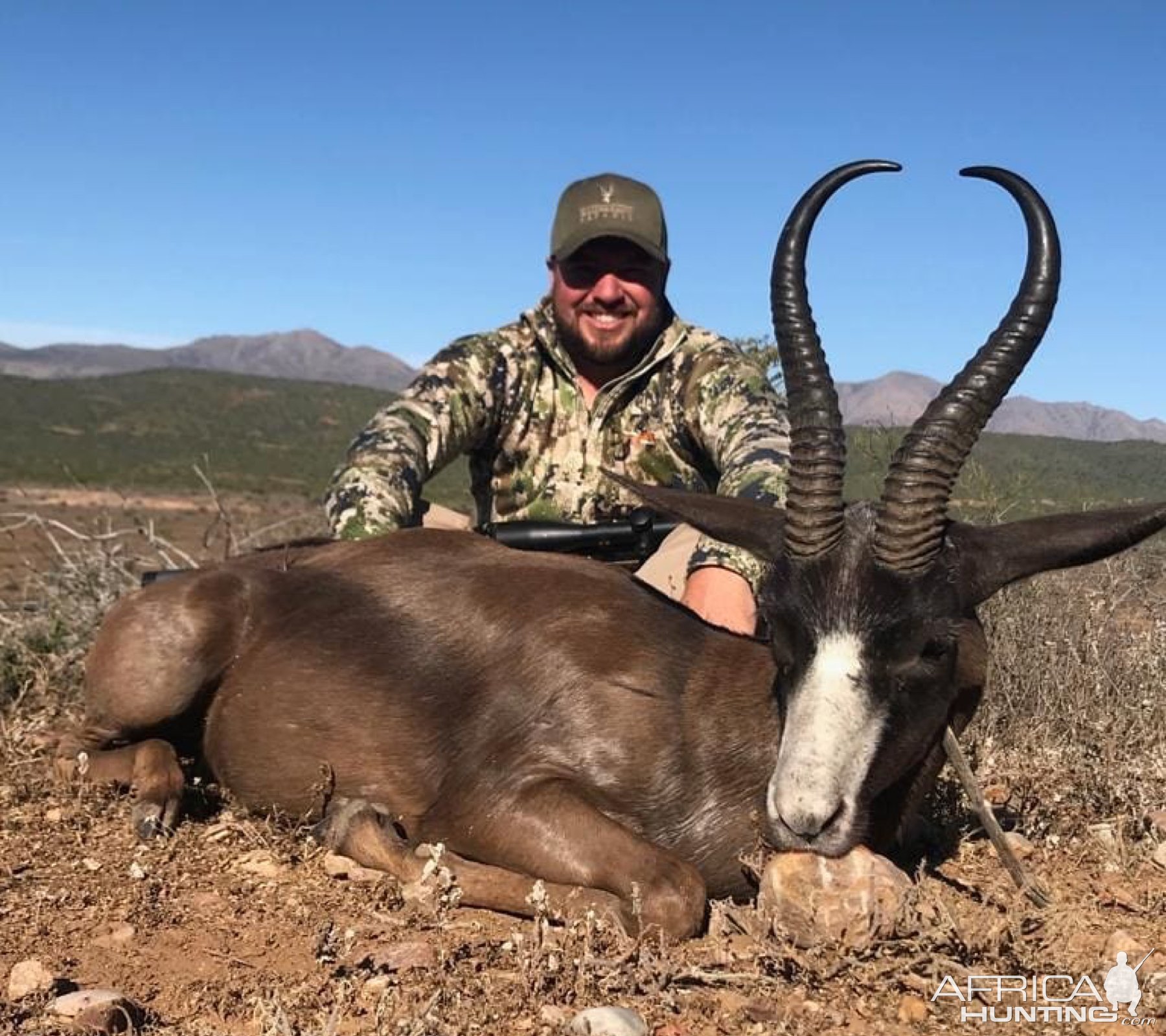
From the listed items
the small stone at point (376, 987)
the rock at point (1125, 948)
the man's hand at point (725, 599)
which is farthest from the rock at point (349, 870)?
the rock at point (1125, 948)

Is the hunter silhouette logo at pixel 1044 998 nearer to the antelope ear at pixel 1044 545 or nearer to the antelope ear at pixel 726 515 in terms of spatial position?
the antelope ear at pixel 1044 545

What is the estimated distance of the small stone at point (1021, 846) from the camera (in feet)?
19.2

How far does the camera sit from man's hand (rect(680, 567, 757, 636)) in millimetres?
6328

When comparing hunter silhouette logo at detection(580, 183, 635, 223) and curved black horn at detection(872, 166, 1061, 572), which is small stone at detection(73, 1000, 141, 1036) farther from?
hunter silhouette logo at detection(580, 183, 635, 223)

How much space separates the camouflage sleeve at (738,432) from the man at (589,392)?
0.01m

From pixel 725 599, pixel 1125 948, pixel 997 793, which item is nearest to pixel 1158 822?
pixel 997 793

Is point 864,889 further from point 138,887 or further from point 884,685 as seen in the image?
point 138,887

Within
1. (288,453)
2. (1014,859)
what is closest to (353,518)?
(1014,859)

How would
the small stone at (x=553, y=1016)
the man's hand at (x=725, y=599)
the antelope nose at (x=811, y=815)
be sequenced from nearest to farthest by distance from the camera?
1. the small stone at (x=553, y=1016)
2. the antelope nose at (x=811, y=815)
3. the man's hand at (x=725, y=599)

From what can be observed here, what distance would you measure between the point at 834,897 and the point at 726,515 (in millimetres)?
1562

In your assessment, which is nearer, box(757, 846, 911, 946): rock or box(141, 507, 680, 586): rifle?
box(757, 846, 911, 946): rock

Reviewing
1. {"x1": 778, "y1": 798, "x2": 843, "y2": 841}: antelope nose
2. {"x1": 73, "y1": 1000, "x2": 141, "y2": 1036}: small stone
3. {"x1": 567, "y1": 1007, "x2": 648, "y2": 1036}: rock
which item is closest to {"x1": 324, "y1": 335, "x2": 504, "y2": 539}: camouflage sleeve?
{"x1": 778, "y1": 798, "x2": 843, "y2": 841}: antelope nose

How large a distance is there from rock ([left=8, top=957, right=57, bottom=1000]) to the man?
12.9 feet

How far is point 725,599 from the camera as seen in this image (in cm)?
633
